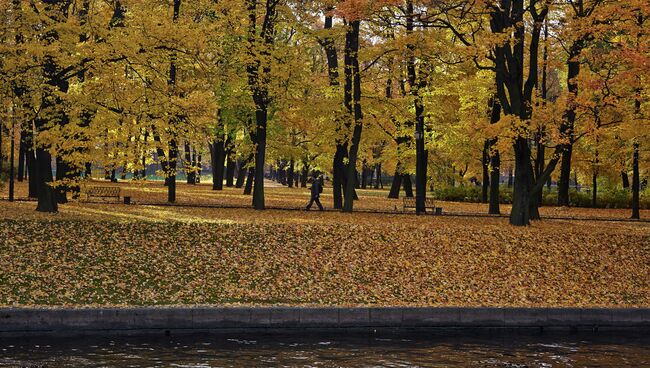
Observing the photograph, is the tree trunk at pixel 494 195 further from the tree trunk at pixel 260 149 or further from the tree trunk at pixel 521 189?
the tree trunk at pixel 260 149

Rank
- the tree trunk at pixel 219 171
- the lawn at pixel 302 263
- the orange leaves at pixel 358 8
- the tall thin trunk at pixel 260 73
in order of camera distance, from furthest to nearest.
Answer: the tree trunk at pixel 219 171 < the tall thin trunk at pixel 260 73 < the orange leaves at pixel 358 8 < the lawn at pixel 302 263

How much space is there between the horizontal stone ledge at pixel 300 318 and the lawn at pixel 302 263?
198 cm

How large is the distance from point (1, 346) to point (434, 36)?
76.9ft

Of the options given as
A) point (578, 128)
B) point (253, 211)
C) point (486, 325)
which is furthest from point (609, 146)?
Answer: point (486, 325)

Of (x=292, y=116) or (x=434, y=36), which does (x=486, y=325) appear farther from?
(x=292, y=116)

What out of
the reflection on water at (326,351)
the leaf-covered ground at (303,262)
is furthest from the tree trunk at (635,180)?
the reflection on water at (326,351)

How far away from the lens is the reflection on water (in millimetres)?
13266

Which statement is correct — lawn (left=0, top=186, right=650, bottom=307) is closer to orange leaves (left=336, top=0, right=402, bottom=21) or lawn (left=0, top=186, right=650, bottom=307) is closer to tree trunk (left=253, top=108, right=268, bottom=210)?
tree trunk (left=253, top=108, right=268, bottom=210)

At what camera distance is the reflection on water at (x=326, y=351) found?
1327cm

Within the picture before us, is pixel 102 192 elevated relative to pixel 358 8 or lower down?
lower down

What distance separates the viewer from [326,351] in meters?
14.4

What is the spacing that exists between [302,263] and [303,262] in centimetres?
8

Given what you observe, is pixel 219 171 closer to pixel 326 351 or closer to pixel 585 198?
pixel 585 198

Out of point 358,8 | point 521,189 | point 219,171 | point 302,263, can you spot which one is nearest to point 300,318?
point 302,263
